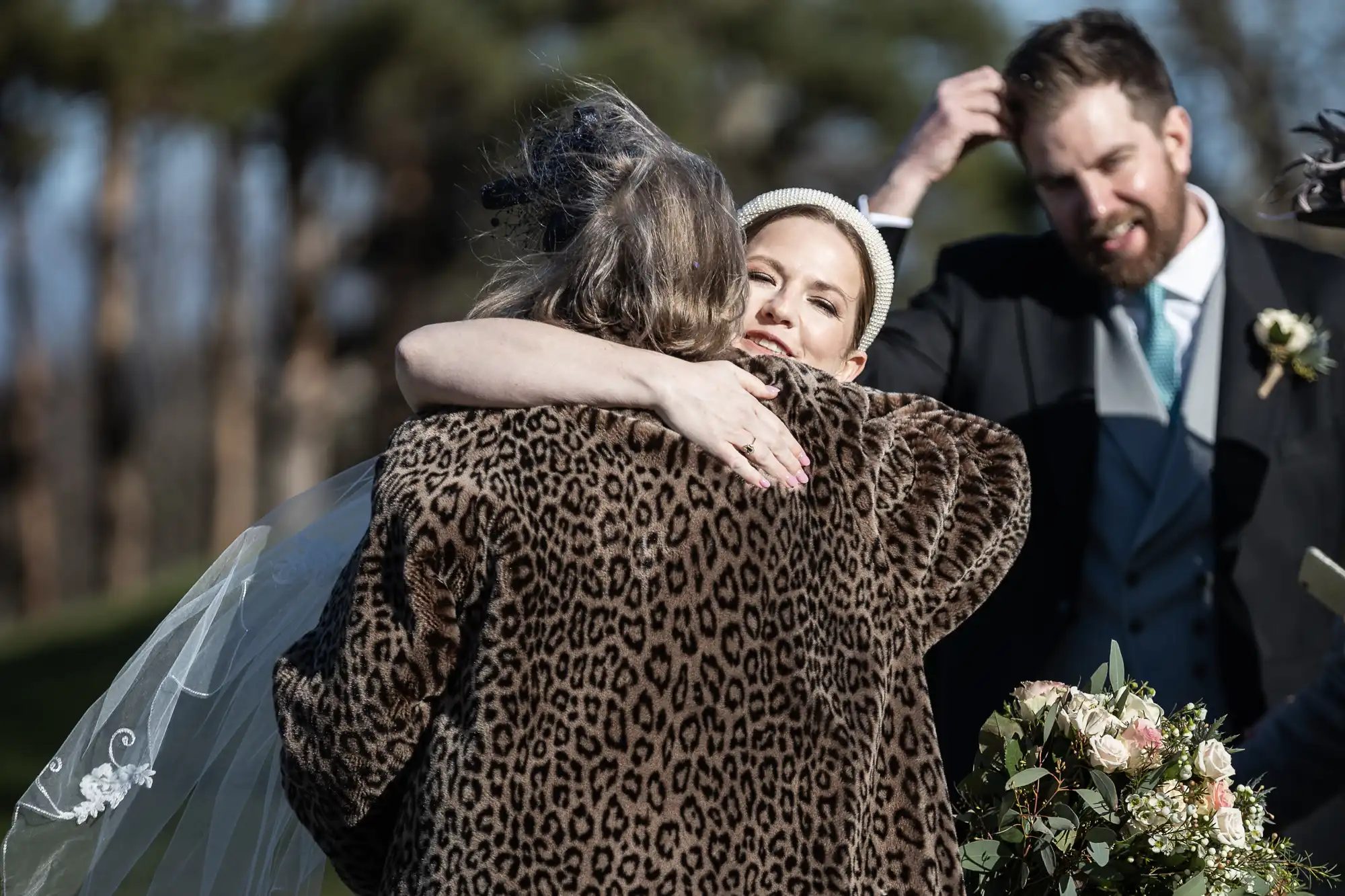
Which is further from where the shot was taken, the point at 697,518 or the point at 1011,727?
the point at 1011,727

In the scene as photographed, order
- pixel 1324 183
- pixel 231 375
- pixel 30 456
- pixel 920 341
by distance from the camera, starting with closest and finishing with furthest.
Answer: pixel 1324 183
pixel 920 341
pixel 231 375
pixel 30 456

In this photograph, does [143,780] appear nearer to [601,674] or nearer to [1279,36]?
[601,674]

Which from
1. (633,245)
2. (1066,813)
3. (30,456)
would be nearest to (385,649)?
(633,245)

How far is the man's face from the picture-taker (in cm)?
341

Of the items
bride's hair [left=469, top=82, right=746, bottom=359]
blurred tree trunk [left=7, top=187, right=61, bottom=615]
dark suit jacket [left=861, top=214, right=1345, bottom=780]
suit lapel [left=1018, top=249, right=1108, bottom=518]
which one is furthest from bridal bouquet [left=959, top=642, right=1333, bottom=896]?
blurred tree trunk [left=7, top=187, right=61, bottom=615]

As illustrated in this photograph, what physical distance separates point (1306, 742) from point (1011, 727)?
2.42 feet

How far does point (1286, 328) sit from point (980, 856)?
5.42 ft

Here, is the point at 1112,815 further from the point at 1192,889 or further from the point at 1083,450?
the point at 1083,450

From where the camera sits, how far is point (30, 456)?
19547 millimetres

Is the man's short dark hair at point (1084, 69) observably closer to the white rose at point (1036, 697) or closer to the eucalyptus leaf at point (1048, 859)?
the white rose at point (1036, 697)

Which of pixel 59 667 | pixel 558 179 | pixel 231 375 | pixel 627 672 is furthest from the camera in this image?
pixel 231 375

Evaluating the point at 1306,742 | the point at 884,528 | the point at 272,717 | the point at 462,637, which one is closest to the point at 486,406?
the point at 462,637

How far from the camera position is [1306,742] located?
9.10 ft

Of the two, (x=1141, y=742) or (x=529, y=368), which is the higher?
(x=529, y=368)
